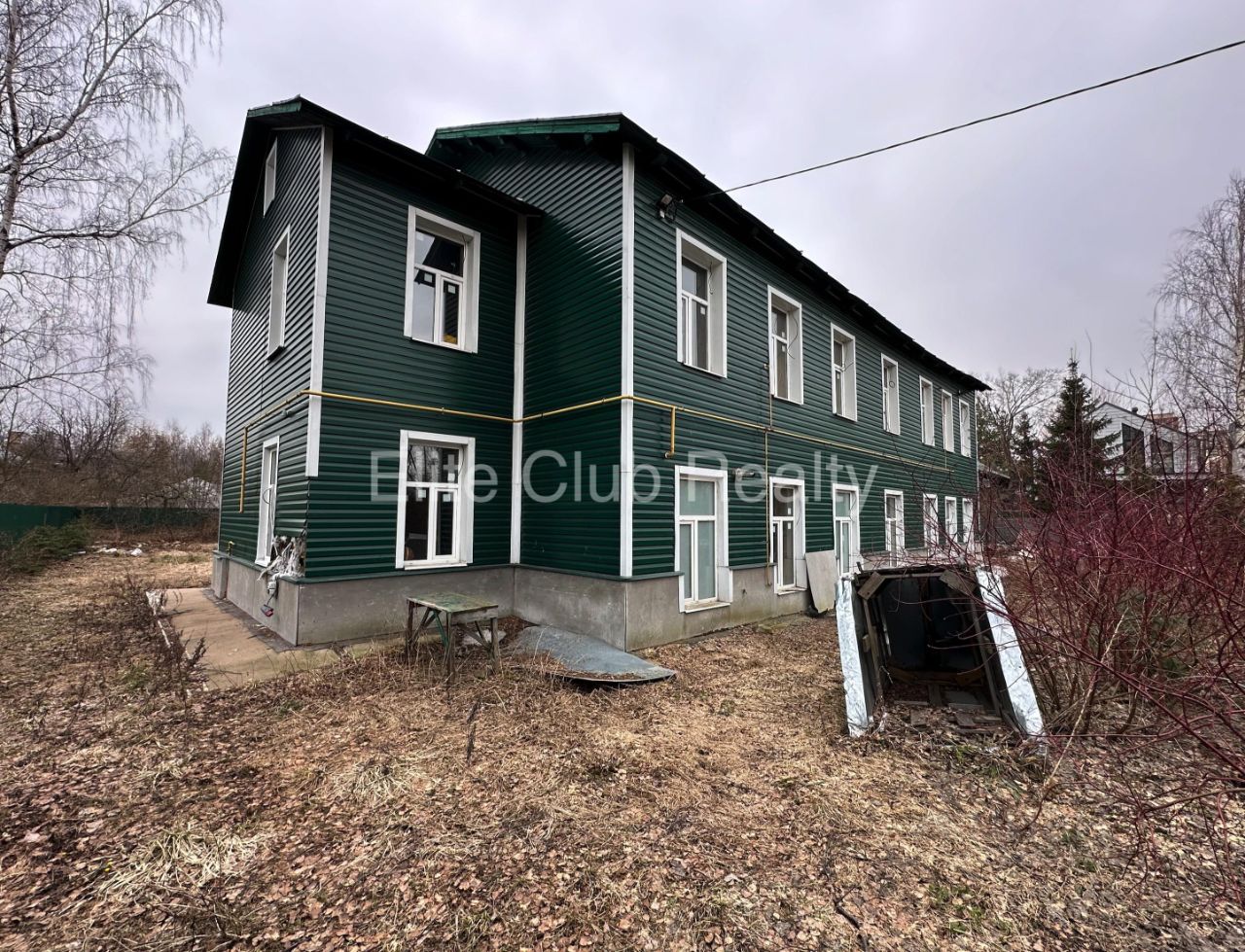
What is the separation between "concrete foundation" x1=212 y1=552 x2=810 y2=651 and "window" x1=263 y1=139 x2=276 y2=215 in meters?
6.39

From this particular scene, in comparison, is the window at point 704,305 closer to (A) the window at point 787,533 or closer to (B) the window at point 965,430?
(A) the window at point 787,533

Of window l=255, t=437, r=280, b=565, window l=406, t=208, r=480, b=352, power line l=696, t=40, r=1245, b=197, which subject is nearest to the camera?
power line l=696, t=40, r=1245, b=197

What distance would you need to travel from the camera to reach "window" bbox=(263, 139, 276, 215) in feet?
31.0

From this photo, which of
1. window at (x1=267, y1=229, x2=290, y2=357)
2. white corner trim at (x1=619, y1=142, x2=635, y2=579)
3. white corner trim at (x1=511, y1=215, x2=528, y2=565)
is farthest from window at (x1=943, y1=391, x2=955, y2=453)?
window at (x1=267, y1=229, x2=290, y2=357)

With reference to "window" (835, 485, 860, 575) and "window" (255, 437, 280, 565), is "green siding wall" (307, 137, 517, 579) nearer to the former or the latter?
"window" (255, 437, 280, 565)

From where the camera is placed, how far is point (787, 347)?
1098cm

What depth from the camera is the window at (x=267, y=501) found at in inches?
336

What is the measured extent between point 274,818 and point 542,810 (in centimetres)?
161

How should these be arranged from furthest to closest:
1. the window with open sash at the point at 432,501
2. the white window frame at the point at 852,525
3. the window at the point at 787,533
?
the white window frame at the point at 852,525, the window at the point at 787,533, the window with open sash at the point at 432,501

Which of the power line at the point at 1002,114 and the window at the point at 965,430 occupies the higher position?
the power line at the point at 1002,114

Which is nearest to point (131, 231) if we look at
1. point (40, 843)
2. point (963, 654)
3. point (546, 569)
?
point (546, 569)

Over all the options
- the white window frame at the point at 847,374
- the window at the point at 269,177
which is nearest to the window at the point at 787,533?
the white window frame at the point at 847,374

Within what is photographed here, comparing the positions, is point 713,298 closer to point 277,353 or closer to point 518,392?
point 518,392

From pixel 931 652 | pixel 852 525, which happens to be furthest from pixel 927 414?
pixel 931 652
